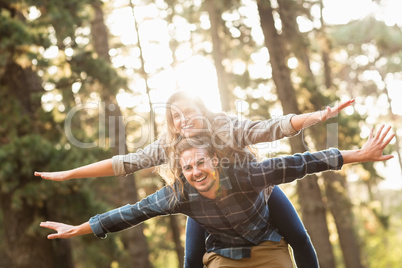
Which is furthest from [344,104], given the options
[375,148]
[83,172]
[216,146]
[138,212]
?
[83,172]

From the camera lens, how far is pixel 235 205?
3668mm

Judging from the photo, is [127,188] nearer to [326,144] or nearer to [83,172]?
[326,144]

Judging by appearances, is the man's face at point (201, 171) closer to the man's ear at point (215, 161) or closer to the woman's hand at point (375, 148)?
the man's ear at point (215, 161)

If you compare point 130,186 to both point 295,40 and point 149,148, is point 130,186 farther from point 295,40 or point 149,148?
point 149,148

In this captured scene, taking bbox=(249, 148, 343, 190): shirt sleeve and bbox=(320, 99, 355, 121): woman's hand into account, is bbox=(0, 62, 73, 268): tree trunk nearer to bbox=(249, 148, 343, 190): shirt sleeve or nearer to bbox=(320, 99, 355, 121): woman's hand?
bbox=(249, 148, 343, 190): shirt sleeve

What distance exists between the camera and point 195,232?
420 cm

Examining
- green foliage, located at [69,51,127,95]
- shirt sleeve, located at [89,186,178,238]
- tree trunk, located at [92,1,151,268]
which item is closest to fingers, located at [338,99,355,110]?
shirt sleeve, located at [89,186,178,238]

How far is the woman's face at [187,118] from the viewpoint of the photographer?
157 inches

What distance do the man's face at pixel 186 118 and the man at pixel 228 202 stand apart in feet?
0.65

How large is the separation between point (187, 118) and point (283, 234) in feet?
3.80

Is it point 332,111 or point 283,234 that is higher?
point 332,111

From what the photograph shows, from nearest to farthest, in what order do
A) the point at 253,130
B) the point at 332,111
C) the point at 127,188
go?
the point at 332,111 < the point at 253,130 < the point at 127,188

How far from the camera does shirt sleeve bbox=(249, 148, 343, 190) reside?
350 centimetres

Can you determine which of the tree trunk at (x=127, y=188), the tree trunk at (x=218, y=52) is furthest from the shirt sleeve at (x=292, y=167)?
the tree trunk at (x=218, y=52)
